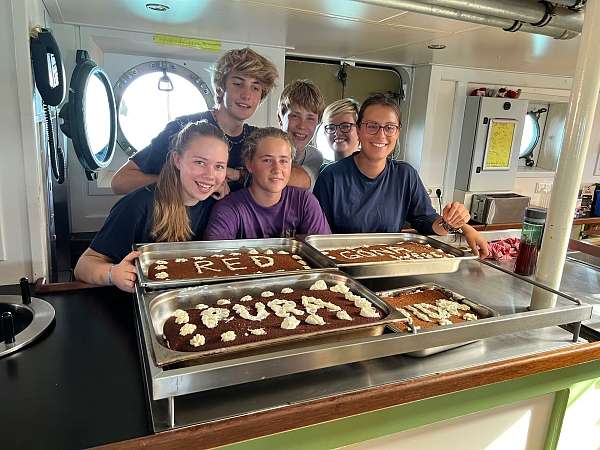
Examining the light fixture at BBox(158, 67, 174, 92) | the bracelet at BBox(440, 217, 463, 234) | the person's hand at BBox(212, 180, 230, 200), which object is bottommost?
the bracelet at BBox(440, 217, 463, 234)

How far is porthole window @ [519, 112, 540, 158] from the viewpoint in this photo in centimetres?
445

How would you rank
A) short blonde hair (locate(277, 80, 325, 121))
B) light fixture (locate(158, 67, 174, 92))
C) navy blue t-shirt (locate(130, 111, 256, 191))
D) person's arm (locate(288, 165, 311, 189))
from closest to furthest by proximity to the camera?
navy blue t-shirt (locate(130, 111, 256, 191)) < person's arm (locate(288, 165, 311, 189)) < short blonde hair (locate(277, 80, 325, 121)) < light fixture (locate(158, 67, 174, 92))

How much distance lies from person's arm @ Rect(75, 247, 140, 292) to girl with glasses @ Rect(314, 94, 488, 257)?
879mm

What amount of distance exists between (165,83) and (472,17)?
2.03 meters

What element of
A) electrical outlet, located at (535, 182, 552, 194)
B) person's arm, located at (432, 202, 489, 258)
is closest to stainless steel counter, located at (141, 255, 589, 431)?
person's arm, located at (432, 202, 489, 258)

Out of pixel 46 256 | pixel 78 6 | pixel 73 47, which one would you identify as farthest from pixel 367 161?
pixel 73 47

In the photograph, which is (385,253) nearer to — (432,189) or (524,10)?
(524,10)

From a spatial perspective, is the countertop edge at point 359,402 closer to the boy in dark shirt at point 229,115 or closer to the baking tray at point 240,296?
the baking tray at point 240,296

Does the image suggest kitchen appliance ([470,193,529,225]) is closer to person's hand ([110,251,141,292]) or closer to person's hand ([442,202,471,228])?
person's hand ([442,202,471,228])

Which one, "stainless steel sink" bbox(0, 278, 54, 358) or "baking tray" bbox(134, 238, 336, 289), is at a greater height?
"baking tray" bbox(134, 238, 336, 289)

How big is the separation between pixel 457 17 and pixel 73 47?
212 centimetres

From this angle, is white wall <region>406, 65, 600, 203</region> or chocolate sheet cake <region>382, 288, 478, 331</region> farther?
white wall <region>406, 65, 600, 203</region>

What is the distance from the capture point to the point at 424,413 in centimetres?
101

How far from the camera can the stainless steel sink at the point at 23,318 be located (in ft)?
3.38
